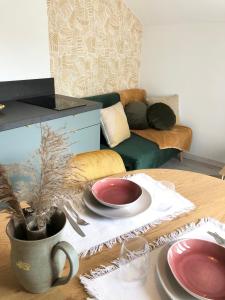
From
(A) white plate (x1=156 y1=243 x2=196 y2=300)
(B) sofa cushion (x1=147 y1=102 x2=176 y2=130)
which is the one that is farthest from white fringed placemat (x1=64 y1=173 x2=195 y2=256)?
(B) sofa cushion (x1=147 y1=102 x2=176 y2=130)

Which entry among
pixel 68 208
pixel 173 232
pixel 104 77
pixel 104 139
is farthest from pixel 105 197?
pixel 104 77

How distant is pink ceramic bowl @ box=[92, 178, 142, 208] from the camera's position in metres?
1.07

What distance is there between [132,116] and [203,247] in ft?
7.98

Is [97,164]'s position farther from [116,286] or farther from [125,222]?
[116,286]

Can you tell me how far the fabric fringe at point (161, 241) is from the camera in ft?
2.47

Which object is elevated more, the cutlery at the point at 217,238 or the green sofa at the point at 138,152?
the cutlery at the point at 217,238

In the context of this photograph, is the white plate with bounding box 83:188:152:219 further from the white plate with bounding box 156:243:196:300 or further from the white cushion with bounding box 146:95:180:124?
the white cushion with bounding box 146:95:180:124

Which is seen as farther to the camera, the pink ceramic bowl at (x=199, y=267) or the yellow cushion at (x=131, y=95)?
the yellow cushion at (x=131, y=95)

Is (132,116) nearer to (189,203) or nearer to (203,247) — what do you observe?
(189,203)

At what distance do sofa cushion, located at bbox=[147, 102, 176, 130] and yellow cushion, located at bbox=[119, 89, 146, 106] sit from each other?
36 cm

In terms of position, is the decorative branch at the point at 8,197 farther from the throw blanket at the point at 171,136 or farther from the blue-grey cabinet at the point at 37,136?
the throw blanket at the point at 171,136

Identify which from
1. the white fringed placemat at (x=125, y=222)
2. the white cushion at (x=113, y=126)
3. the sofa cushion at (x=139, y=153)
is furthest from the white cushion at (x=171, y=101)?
the white fringed placemat at (x=125, y=222)

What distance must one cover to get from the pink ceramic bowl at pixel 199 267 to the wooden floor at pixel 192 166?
2479 millimetres

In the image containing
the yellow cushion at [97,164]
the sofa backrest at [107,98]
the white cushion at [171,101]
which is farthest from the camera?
the white cushion at [171,101]
